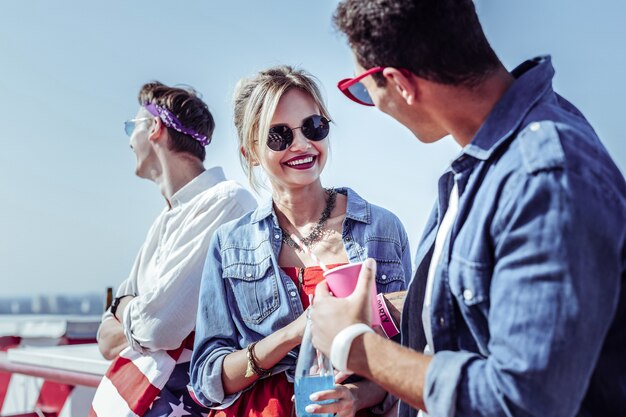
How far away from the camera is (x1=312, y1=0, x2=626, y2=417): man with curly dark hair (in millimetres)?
1355

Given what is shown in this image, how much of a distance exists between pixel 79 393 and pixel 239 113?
265 centimetres

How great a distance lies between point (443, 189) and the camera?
73.9 inches

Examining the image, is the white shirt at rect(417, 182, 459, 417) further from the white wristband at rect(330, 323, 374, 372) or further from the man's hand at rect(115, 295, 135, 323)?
the man's hand at rect(115, 295, 135, 323)

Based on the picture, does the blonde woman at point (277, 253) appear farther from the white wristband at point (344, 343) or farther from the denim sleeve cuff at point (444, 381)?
the denim sleeve cuff at point (444, 381)

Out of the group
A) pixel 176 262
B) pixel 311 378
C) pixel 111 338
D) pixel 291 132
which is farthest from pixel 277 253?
pixel 111 338

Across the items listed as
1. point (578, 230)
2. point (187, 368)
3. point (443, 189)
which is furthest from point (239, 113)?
point (578, 230)

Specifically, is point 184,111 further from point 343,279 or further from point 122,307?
point 343,279

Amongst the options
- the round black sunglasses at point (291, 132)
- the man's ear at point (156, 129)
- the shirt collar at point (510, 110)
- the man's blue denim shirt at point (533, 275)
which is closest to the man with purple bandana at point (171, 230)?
the man's ear at point (156, 129)

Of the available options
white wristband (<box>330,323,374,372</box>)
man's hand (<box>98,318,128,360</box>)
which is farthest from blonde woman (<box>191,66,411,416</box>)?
man's hand (<box>98,318,128,360</box>)

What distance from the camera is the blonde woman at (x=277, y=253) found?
2551 millimetres

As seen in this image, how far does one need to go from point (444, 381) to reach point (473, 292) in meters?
0.21

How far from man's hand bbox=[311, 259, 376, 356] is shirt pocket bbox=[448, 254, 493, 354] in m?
0.23

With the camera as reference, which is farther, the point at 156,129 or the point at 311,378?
the point at 156,129

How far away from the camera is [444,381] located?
147 cm
